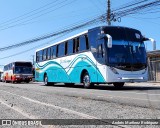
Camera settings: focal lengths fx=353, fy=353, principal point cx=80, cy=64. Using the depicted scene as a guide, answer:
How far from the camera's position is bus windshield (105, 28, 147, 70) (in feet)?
60.1

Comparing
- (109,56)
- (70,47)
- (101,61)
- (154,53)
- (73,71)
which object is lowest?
(73,71)

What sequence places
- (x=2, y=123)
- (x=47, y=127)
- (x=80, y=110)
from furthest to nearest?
(x=80, y=110) < (x=2, y=123) < (x=47, y=127)

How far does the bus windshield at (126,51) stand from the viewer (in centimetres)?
1833

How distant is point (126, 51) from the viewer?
1856 centimetres

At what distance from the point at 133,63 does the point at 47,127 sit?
1225 cm

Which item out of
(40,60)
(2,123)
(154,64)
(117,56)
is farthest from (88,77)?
(154,64)

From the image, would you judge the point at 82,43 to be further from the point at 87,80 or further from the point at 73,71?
the point at 73,71

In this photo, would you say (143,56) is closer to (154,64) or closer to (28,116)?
(28,116)

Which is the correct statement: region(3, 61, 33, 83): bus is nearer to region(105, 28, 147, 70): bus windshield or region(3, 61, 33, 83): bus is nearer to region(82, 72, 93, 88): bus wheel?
region(82, 72, 93, 88): bus wheel

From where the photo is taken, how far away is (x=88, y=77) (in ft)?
67.3

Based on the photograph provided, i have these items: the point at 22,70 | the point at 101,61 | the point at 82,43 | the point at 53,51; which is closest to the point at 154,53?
the point at 53,51

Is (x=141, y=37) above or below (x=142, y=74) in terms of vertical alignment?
above

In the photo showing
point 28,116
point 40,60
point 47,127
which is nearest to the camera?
point 47,127

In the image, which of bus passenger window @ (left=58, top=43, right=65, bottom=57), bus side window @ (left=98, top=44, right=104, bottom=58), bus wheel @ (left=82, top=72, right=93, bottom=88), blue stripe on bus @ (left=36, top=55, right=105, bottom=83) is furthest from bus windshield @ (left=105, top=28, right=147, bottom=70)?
bus passenger window @ (left=58, top=43, right=65, bottom=57)
